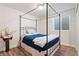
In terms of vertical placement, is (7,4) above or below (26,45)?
above

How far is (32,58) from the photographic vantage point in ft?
4.16

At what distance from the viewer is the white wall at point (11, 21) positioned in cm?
131

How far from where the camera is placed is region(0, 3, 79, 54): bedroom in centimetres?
131

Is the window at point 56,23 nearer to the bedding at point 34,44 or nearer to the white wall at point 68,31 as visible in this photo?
the white wall at point 68,31

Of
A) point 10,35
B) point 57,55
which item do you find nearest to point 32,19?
point 10,35

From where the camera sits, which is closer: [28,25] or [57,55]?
[57,55]

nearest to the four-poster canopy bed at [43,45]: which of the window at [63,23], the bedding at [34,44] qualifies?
the bedding at [34,44]

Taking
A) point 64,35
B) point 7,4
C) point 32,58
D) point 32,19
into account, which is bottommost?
point 32,58

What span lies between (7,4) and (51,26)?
2.55ft

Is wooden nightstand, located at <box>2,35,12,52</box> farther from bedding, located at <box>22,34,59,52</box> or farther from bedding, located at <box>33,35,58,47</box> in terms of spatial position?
bedding, located at <box>33,35,58,47</box>

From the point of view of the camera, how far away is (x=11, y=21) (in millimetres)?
1371

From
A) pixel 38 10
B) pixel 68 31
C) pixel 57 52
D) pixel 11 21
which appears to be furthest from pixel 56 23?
pixel 11 21

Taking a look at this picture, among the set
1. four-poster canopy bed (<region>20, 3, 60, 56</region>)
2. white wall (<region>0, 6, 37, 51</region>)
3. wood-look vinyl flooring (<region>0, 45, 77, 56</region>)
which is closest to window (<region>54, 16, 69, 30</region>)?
four-poster canopy bed (<region>20, 3, 60, 56</region>)

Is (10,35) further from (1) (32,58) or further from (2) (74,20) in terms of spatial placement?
(2) (74,20)
